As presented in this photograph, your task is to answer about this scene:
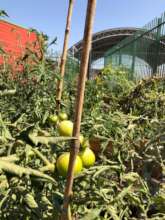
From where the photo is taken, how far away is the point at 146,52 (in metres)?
11.4

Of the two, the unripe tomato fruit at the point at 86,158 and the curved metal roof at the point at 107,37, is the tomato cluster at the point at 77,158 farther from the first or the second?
the curved metal roof at the point at 107,37

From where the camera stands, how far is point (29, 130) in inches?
40.9

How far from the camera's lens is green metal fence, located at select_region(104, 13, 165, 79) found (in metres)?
9.91

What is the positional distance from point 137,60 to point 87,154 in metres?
11.6

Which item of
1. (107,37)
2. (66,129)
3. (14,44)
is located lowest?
(66,129)

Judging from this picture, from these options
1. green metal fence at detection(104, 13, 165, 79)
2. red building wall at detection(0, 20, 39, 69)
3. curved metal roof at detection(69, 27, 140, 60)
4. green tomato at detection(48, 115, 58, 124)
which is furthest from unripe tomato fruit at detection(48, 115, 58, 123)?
curved metal roof at detection(69, 27, 140, 60)

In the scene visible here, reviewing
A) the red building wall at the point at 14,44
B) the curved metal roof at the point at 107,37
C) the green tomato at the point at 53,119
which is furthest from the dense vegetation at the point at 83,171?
the curved metal roof at the point at 107,37

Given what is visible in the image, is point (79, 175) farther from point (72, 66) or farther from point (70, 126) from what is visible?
point (72, 66)

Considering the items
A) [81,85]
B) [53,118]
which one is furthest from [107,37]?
[81,85]

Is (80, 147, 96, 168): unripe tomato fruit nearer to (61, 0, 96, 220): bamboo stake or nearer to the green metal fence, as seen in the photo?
(61, 0, 96, 220): bamboo stake

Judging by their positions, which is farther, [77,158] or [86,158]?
[86,158]

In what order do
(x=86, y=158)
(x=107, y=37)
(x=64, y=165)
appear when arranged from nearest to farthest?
(x=64, y=165), (x=86, y=158), (x=107, y=37)

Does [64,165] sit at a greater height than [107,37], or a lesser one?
lesser

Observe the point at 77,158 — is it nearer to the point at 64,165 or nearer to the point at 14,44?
the point at 64,165
